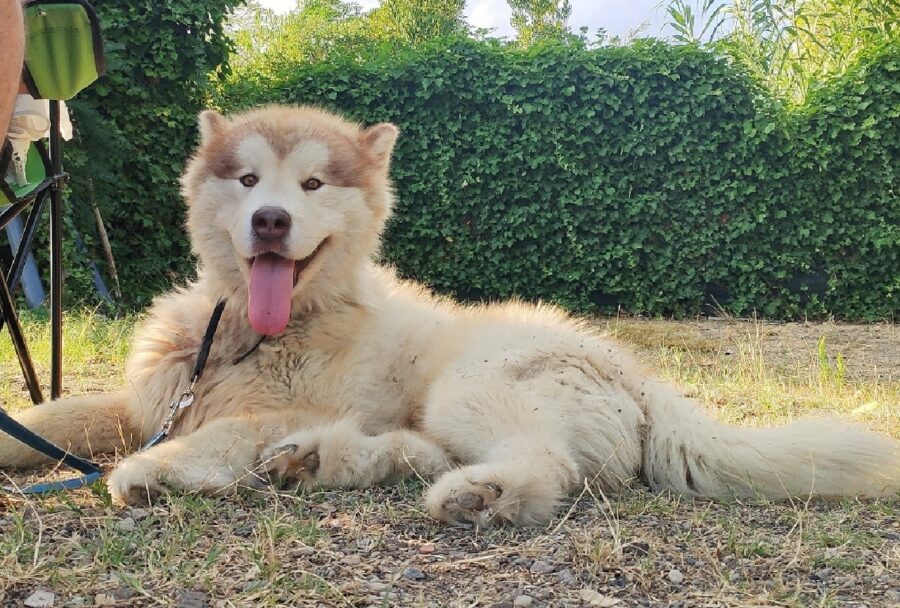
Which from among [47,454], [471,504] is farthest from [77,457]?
[471,504]

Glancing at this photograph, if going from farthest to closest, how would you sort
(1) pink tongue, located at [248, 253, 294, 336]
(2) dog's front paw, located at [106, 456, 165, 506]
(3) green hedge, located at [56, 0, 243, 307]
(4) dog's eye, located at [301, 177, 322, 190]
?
(3) green hedge, located at [56, 0, 243, 307] → (4) dog's eye, located at [301, 177, 322, 190] → (1) pink tongue, located at [248, 253, 294, 336] → (2) dog's front paw, located at [106, 456, 165, 506]

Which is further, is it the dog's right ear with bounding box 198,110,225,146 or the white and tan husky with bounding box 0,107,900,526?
the dog's right ear with bounding box 198,110,225,146

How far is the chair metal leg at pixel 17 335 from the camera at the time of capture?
9.58 ft

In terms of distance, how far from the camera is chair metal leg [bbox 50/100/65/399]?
3146 millimetres

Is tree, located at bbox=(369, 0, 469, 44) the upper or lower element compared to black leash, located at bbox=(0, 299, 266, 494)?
upper

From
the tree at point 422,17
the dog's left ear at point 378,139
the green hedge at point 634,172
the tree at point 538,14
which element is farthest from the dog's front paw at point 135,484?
Answer: the tree at point 538,14

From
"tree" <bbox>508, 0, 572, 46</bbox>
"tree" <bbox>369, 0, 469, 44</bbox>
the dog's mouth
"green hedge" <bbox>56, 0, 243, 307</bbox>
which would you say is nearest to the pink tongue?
the dog's mouth

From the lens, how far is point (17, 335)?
304 cm

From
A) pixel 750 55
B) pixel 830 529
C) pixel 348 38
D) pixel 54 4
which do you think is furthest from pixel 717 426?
pixel 348 38

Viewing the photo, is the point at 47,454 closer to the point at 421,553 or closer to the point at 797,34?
the point at 421,553

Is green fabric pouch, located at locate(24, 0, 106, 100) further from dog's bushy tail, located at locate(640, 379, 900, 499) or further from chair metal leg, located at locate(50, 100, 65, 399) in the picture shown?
dog's bushy tail, located at locate(640, 379, 900, 499)

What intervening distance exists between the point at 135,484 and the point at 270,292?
846 millimetres

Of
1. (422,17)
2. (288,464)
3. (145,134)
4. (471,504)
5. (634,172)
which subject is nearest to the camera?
(471,504)

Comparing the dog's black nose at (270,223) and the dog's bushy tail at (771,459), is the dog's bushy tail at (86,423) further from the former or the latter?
the dog's bushy tail at (771,459)
